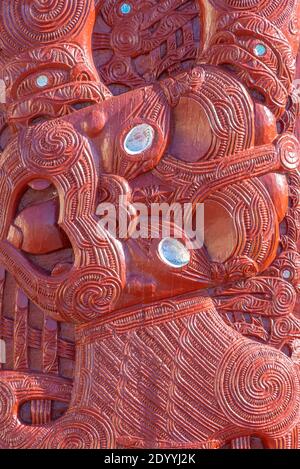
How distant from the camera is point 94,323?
4.23 metres

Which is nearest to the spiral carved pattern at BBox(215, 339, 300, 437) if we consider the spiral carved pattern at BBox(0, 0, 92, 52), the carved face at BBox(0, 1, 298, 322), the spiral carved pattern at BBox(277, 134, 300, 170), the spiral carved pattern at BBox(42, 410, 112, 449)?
the carved face at BBox(0, 1, 298, 322)

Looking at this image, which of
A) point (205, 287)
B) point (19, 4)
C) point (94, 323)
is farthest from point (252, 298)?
point (19, 4)

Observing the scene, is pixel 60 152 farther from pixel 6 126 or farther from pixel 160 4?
pixel 160 4

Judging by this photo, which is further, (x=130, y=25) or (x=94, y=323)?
(x=130, y=25)

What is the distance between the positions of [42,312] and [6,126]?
2.66 ft

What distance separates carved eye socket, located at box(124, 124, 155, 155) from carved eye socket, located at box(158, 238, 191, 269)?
0.39 m

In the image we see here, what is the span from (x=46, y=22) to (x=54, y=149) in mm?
575

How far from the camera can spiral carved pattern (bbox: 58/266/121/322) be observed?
419 centimetres

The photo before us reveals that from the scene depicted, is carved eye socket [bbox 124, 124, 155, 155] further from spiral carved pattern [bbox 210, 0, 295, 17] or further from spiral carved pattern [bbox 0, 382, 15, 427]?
spiral carved pattern [bbox 0, 382, 15, 427]

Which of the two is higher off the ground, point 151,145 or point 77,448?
point 151,145

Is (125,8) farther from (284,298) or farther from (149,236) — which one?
(284,298)

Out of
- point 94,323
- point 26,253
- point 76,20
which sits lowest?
point 94,323

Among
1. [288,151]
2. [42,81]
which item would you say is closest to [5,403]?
[42,81]

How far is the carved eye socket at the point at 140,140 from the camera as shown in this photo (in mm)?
4312
